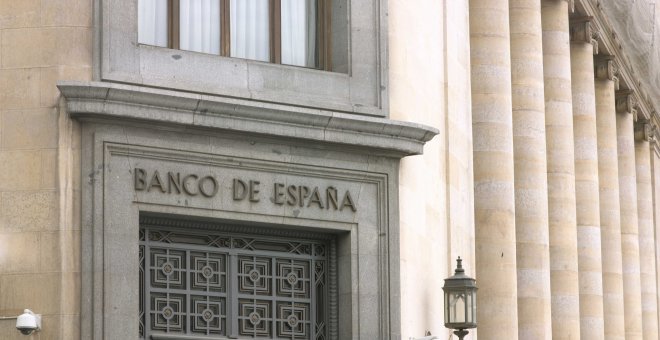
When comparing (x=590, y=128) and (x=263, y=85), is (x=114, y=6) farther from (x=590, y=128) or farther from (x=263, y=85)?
(x=590, y=128)

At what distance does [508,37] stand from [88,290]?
1885cm

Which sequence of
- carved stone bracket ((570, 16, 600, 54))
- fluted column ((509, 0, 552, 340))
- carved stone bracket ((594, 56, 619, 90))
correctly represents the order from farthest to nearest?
carved stone bracket ((594, 56, 619, 90)) < carved stone bracket ((570, 16, 600, 54)) < fluted column ((509, 0, 552, 340))

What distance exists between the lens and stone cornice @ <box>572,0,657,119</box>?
5138cm

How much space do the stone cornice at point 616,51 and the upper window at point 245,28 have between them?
23.1 metres

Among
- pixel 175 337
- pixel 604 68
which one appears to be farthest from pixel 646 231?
pixel 175 337

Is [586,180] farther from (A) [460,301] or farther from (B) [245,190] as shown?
(B) [245,190]

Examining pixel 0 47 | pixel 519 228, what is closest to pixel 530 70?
pixel 519 228

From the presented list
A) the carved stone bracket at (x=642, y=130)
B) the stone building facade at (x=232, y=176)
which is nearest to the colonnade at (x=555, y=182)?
the carved stone bracket at (x=642, y=130)

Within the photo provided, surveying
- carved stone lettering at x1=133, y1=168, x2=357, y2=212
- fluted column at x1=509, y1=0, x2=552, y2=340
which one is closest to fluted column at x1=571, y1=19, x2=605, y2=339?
fluted column at x1=509, y1=0, x2=552, y2=340

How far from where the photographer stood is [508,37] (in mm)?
40938

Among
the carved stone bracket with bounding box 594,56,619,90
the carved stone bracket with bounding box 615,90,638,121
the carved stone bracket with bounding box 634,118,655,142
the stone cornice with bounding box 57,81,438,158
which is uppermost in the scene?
the carved stone bracket with bounding box 594,56,619,90

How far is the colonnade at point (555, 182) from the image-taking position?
3959cm

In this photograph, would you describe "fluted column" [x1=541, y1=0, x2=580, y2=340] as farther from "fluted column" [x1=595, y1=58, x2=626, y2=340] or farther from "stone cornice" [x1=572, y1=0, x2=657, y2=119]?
"fluted column" [x1=595, y1=58, x2=626, y2=340]

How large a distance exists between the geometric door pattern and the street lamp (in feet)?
7.69
